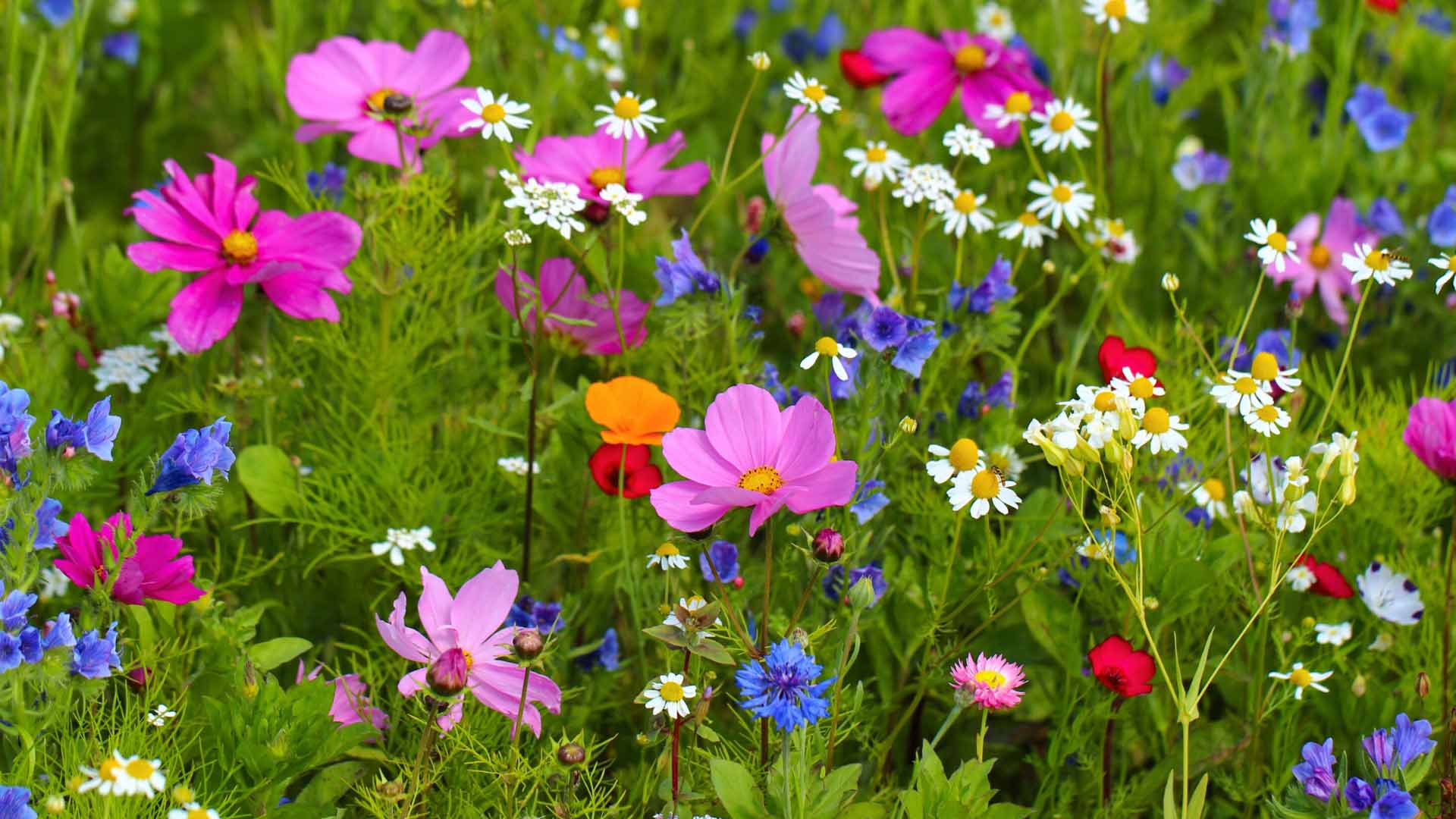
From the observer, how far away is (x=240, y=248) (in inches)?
48.8

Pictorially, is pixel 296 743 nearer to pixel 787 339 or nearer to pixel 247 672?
pixel 247 672

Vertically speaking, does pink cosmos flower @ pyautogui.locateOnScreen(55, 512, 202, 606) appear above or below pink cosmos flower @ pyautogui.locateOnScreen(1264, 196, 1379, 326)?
below

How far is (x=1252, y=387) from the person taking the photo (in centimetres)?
104

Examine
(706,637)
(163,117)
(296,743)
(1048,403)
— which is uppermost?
(163,117)

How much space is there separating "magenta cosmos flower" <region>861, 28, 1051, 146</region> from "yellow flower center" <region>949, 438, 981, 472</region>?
0.61m

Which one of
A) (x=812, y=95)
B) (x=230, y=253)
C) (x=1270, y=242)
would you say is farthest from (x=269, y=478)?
(x=1270, y=242)

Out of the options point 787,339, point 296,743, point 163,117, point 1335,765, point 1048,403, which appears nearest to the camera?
point 296,743

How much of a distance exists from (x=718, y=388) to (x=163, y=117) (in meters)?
1.04

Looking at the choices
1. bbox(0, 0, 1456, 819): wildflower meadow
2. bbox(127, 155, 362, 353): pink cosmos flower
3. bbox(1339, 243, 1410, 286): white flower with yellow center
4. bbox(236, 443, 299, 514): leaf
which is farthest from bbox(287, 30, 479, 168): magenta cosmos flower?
bbox(1339, 243, 1410, 286): white flower with yellow center

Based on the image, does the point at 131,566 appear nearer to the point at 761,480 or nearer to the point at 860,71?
the point at 761,480

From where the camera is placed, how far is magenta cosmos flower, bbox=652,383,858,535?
3.14ft

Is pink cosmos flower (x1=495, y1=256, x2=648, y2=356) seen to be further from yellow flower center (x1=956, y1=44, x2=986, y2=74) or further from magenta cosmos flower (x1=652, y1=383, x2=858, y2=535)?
yellow flower center (x1=956, y1=44, x2=986, y2=74)

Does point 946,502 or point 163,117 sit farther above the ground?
point 163,117

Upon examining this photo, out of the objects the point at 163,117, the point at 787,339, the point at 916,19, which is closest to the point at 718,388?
the point at 787,339
